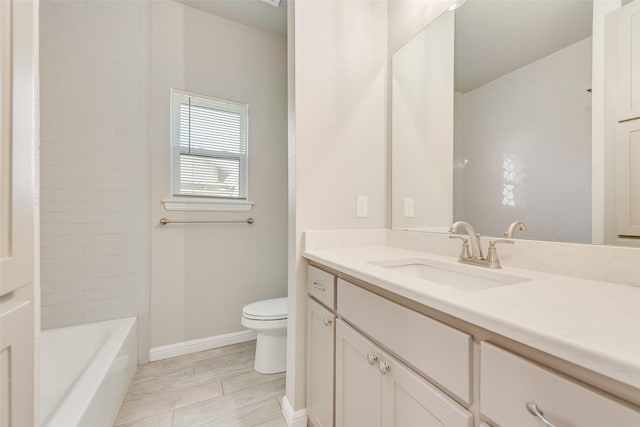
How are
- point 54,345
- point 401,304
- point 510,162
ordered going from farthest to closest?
point 54,345
point 510,162
point 401,304

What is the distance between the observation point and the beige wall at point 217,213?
2.00 meters

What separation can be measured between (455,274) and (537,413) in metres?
0.65

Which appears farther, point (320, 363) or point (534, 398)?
point (320, 363)

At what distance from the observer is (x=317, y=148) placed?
1399 mm

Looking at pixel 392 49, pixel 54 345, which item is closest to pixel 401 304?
pixel 392 49

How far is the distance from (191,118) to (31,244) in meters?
1.71

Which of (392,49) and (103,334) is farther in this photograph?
(103,334)

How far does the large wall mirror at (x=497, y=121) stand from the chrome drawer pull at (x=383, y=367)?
0.69 meters

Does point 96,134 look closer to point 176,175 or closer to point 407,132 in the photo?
point 176,175

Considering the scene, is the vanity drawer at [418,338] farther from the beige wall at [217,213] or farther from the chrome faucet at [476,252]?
the beige wall at [217,213]

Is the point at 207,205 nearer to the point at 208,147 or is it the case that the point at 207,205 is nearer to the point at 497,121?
the point at 208,147

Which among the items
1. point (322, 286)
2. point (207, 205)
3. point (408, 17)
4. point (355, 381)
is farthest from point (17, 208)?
point (408, 17)

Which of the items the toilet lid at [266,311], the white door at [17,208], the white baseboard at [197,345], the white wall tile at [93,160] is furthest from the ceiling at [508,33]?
the white baseboard at [197,345]

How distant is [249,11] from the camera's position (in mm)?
2160
